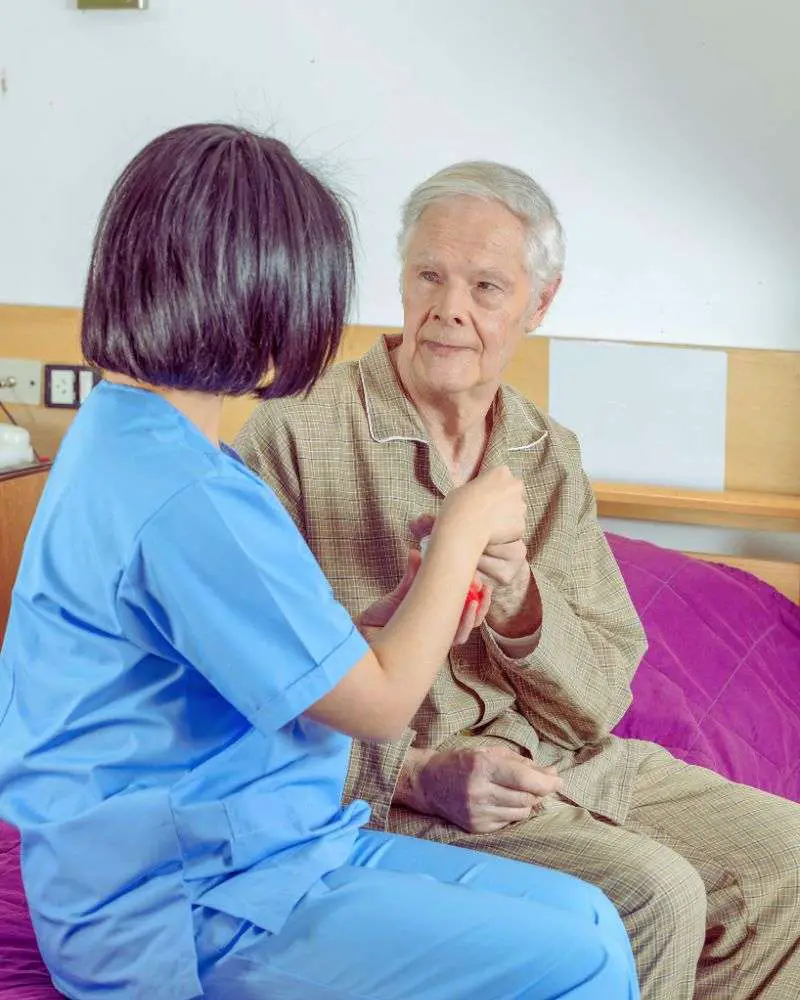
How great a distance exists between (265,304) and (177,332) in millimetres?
71

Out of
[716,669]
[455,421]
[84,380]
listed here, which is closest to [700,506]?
[716,669]

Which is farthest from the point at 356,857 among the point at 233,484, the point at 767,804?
the point at 767,804

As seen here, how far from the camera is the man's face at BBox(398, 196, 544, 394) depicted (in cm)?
160

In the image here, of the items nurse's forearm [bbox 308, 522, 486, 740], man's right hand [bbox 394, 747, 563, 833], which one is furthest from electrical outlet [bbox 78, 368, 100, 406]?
nurse's forearm [bbox 308, 522, 486, 740]

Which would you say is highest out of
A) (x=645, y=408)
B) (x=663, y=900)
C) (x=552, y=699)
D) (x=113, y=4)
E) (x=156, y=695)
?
(x=113, y=4)

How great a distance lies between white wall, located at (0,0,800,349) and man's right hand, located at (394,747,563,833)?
4.15ft

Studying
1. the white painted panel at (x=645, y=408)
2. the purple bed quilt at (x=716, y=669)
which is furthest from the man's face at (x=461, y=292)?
the white painted panel at (x=645, y=408)

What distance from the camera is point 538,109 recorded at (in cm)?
246

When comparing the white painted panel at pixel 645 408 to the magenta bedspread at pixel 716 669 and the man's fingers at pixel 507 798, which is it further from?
the man's fingers at pixel 507 798

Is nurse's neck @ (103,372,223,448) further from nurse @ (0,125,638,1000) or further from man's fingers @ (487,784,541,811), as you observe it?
man's fingers @ (487,784,541,811)

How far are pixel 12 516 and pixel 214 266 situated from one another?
174 cm

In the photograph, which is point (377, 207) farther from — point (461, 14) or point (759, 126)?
point (759, 126)

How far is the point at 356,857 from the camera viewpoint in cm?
109

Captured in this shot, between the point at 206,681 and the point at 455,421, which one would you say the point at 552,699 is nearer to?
the point at 455,421
